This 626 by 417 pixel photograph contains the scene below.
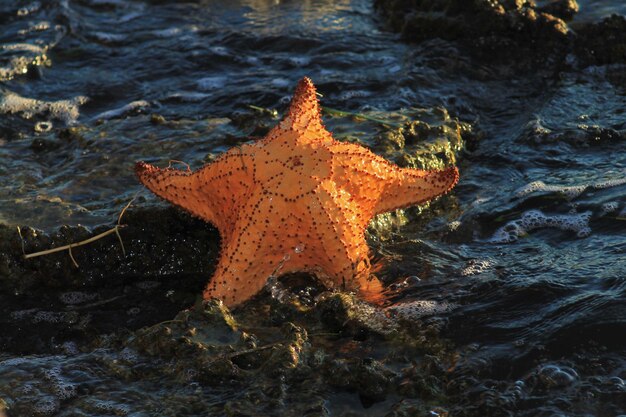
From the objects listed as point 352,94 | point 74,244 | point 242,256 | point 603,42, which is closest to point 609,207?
point 242,256

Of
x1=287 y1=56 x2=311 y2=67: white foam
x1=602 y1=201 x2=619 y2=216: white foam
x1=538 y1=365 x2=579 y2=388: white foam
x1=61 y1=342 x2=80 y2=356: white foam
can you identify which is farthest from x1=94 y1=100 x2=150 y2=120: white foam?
x1=538 y1=365 x2=579 y2=388: white foam

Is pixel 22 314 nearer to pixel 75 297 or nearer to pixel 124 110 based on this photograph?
pixel 75 297

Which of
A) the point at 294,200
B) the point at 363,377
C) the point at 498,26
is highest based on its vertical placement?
the point at 498,26

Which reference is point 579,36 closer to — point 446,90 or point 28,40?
point 446,90

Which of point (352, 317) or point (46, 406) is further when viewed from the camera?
point (352, 317)

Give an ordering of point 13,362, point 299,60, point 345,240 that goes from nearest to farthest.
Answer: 1. point 13,362
2. point 345,240
3. point 299,60

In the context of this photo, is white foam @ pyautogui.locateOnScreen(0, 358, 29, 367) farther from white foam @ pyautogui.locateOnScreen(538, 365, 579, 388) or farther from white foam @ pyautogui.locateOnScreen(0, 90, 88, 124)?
white foam @ pyautogui.locateOnScreen(0, 90, 88, 124)
